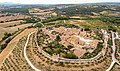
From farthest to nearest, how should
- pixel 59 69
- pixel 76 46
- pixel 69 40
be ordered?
1. pixel 69 40
2. pixel 76 46
3. pixel 59 69

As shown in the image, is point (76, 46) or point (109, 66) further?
point (76, 46)

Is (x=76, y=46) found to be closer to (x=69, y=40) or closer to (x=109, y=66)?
(x=69, y=40)

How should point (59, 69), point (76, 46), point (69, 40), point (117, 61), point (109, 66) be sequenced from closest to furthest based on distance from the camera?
1. point (59, 69)
2. point (109, 66)
3. point (117, 61)
4. point (76, 46)
5. point (69, 40)

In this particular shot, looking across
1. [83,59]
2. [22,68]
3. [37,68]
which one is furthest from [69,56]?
[22,68]

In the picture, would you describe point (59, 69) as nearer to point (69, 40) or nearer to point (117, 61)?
point (117, 61)

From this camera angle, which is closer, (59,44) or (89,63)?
(89,63)

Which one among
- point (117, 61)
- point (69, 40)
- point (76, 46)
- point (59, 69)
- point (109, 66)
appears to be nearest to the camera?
point (59, 69)

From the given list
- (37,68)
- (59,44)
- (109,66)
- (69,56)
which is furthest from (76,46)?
(37,68)

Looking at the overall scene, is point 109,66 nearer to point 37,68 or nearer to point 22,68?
point 37,68

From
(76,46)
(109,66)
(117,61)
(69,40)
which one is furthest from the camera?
(69,40)
